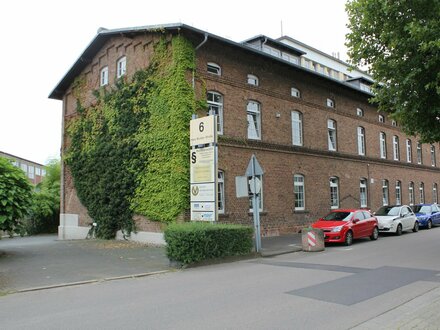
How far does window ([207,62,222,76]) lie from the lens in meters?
19.2

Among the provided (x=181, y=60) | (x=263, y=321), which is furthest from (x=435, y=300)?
(x=181, y=60)

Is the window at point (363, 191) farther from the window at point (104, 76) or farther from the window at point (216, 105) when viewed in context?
the window at point (104, 76)

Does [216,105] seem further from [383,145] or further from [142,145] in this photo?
[383,145]

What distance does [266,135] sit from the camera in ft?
70.4

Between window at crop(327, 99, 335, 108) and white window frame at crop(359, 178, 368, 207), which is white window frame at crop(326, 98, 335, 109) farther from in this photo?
white window frame at crop(359, 178, 368, 207)

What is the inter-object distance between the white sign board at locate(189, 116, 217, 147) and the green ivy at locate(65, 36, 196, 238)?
9.18 feet

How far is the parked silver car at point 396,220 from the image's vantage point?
2112cm

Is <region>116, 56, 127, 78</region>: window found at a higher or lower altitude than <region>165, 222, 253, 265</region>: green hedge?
higher

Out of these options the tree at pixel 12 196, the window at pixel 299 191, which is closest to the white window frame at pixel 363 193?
the window at pixel 299 191

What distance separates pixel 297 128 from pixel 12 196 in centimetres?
1537

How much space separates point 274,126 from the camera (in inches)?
867

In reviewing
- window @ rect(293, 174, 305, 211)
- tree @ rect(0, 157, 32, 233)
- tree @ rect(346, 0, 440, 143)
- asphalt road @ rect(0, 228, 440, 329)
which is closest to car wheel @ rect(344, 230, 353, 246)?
tree @ rect(346, 0, 440, 143)

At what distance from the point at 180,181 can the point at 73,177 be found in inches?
412

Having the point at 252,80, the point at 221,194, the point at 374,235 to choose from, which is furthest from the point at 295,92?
the point at 374,235
